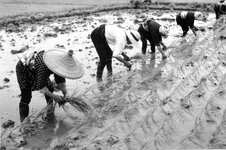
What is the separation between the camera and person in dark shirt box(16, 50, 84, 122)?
11.8ft

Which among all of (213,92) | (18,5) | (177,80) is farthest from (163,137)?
(18,5)

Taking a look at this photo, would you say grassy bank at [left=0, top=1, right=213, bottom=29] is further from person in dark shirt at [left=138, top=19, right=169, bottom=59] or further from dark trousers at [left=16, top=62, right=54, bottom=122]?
dark trousers at [left=16, top=62, right=54, bottom=122]

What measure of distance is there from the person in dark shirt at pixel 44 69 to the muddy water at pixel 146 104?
0.56 metres

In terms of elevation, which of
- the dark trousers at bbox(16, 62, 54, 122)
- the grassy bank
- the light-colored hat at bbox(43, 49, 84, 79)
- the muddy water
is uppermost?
the light-colored hat at bbox(43, 49, 84, 79)

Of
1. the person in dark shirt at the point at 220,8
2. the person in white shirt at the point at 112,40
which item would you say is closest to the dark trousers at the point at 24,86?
the person in white shirt at the point at 112,40

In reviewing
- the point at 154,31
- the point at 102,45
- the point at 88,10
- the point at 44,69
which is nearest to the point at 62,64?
the point at 44,69

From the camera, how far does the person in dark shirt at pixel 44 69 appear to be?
3602 mm

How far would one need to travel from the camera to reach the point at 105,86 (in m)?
5.18

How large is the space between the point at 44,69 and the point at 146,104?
1649 mm

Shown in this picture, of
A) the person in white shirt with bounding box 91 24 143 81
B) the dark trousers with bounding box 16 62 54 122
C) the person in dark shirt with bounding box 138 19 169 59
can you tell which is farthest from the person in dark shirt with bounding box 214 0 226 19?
the dark trousers with bounding box 16 62 54 122

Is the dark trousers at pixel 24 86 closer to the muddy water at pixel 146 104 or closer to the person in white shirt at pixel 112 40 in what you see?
the muddy water at pixel 146 104

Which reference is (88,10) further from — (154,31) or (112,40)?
(112,40)

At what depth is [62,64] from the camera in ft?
12.0

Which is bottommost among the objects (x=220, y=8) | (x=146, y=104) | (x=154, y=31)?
(x=146, y=104)
